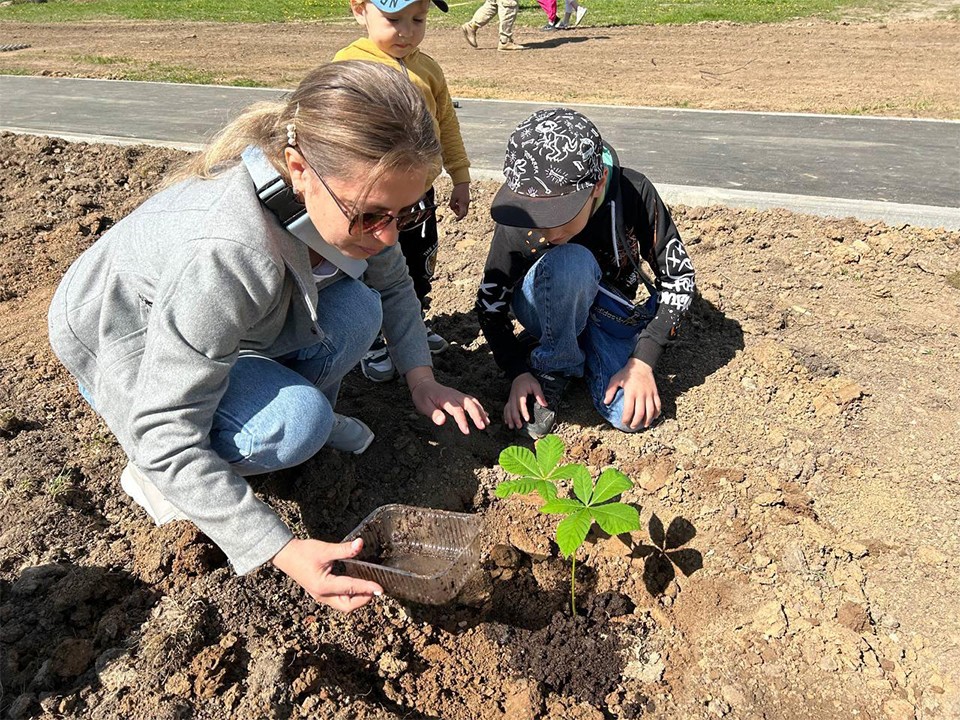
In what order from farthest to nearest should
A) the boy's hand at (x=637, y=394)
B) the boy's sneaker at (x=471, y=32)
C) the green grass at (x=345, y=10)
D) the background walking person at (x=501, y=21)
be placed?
the green grass at (x=345, y=10) < the boy's sneaker at (x=471, y=32) < the background walking person at (x=501, y=21) < the boy's hand at (x=637, y=394)

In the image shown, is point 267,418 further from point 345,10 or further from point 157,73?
point 345,10

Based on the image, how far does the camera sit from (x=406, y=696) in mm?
1858

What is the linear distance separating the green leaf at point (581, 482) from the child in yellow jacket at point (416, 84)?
991 mm

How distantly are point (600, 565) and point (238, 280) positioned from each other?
4.37ft

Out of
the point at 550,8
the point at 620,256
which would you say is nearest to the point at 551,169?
the point at 620,256

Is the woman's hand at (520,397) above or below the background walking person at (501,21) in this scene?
above

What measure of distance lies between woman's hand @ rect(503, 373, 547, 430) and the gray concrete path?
1.89 m

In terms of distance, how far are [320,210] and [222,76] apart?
29.8 feet

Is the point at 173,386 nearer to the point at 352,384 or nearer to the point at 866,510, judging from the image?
the point at 352,384

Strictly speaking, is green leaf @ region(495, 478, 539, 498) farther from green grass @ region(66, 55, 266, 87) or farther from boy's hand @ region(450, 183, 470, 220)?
green grass @ region(66, 55, 266, 87)

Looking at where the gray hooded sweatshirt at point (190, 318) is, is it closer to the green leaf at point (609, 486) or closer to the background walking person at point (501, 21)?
the green leaf at point (609, 486)

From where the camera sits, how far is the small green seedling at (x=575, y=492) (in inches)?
70.4

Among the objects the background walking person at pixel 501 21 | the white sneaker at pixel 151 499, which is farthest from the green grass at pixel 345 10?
the white sneaker at pixel 151 499

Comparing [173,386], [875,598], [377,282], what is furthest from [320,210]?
[875,598]
